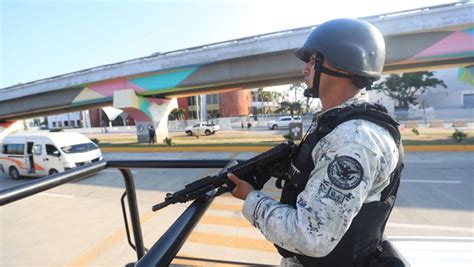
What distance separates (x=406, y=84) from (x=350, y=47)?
185ft

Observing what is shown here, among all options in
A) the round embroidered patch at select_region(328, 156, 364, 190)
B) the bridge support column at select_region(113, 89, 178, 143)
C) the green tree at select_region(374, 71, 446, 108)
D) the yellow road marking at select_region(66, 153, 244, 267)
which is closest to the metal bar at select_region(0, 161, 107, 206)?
the round embroidered patch at select_region(328, 156, 364, 190)

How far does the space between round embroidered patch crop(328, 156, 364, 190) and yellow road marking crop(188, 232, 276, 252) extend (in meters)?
3.40

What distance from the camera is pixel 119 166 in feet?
5.68

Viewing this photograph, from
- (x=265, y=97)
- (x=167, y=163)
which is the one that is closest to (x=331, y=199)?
(x=167, y=163)

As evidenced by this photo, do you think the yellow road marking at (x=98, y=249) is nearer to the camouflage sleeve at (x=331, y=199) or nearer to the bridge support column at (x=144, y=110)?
the camouflage sleeve at (x=331, y=199)

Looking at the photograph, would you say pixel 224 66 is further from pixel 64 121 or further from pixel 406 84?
pixel 64 121

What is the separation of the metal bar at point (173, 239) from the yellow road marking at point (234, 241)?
10.4ft

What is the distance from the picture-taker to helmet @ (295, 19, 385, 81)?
46.1 inches

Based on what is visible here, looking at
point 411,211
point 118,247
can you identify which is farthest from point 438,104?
point 118,247

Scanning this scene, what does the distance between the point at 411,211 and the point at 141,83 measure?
16.1m

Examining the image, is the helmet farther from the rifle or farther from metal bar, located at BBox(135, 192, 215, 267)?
metal bar, located at BBox(135, 192, 215, 267)

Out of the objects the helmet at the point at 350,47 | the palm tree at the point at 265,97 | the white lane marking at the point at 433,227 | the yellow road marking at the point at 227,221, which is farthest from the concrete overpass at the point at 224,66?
the palm tree at the point at 265,97

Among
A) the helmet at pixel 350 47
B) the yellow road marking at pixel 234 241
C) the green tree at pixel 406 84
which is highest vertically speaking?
the green tree at pixel 406 84

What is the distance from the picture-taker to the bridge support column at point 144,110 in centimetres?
1755
